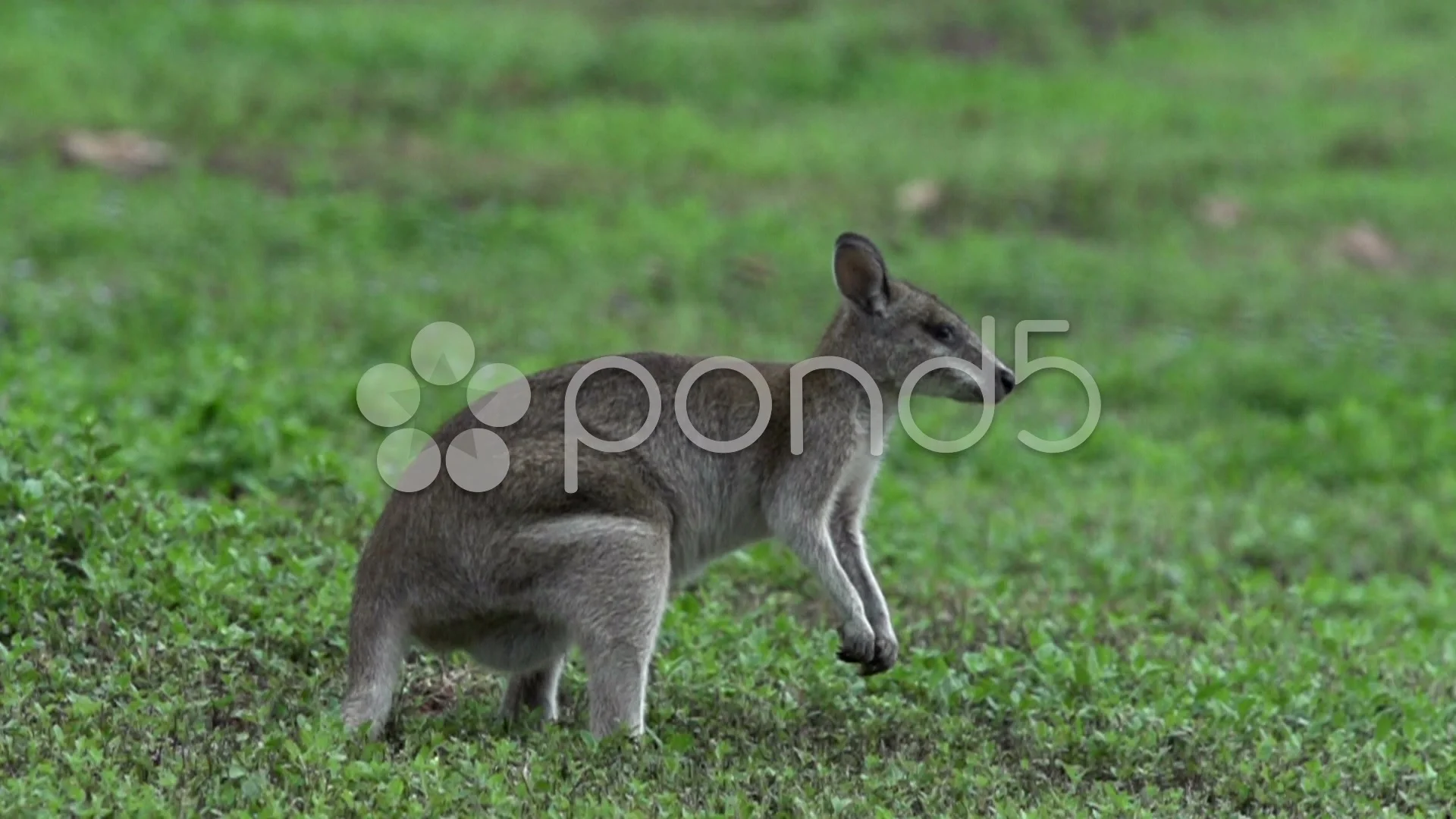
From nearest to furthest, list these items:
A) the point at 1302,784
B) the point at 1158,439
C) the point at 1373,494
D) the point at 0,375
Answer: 1. the point at 1302,784
2. the point at 0,375
3. the point at 1373,494
4. the point at 1158,439

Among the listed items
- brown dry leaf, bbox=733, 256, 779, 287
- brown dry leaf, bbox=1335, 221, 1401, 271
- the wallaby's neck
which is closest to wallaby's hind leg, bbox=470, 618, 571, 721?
the wallaby's neck

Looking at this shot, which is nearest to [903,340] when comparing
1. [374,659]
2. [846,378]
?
[846,378]

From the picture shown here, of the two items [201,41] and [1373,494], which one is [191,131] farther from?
[1373,494]

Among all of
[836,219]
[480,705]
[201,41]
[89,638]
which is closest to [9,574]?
[89,638]

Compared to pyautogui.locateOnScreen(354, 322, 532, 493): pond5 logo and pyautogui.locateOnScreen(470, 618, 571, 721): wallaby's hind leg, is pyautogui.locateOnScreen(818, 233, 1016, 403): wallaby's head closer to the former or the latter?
pyautogui.locateOnScreen(354, 322, 532, 493): pond5 logo

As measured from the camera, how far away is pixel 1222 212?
578 inches

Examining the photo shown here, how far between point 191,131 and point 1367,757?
10.5 m

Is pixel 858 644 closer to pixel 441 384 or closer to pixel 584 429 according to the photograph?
pixel 584 429

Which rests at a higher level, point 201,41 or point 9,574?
point 201,41

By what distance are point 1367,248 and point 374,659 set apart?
1088 cm

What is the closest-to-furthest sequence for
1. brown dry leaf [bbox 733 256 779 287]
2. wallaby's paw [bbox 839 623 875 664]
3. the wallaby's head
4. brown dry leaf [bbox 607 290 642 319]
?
wallaby's paw [bbox 839 623 875 664], the wallaby's head, brown dry leaf [bbox 607 290 642 319], brown dry leaf [bbox 733 256 779 287]

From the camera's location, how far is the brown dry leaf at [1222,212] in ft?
47.5

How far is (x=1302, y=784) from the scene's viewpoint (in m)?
5.30

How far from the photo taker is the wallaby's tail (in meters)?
5.03
